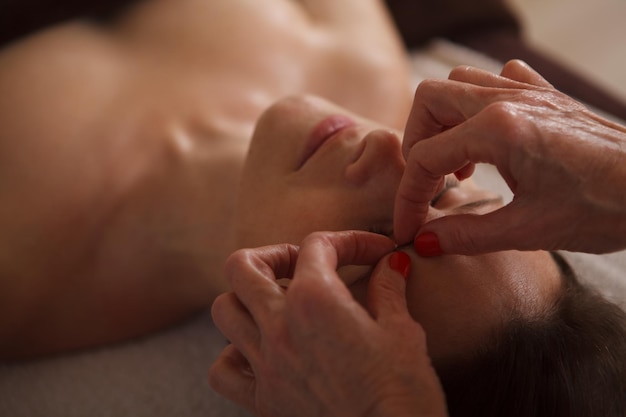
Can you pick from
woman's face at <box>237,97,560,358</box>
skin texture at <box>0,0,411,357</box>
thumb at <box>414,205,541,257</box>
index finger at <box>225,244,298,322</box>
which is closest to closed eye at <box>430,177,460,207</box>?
woman's face at <box>237,97,560,358</box>

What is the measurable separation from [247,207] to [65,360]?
0.50 meters

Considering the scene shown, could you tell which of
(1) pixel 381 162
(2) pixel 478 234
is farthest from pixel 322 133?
(2) pixel 478 234

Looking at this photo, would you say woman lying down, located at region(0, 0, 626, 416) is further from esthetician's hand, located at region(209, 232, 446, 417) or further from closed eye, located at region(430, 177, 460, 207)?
esthetician's hand, located at region(209, 232, 446, 417)

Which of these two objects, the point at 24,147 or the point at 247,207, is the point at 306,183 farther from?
the point at 24,147

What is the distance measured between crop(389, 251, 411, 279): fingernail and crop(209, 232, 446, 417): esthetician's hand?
0.03m

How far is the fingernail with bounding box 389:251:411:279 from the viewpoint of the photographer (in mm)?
725

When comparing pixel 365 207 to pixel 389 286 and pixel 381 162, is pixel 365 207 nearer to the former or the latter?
pixel 381 162

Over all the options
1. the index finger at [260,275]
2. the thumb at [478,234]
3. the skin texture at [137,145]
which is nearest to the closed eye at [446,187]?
the thumb at [478,234]

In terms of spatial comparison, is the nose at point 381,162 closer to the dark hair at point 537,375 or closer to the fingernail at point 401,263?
the fingernail at point 401,263

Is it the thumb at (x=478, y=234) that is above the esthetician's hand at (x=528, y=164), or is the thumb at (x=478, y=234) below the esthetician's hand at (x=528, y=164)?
below

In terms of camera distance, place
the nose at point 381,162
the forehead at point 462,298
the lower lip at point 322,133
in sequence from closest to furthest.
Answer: the forehead at point 462,298
the nose at point 381,162
the lower lip at point 322,133

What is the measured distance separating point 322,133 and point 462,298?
0.38 m

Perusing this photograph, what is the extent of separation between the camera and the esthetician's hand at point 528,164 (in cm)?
62

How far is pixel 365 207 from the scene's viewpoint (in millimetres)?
836
